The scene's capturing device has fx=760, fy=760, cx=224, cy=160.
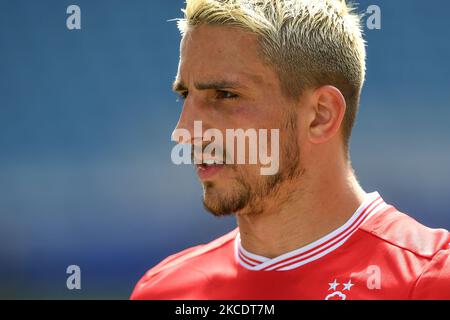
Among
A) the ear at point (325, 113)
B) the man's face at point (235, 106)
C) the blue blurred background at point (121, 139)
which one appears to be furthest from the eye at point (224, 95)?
the blue blurred background at point (121, 139)

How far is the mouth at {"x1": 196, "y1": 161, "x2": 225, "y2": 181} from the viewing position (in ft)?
6.57

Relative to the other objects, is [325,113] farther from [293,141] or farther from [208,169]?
[208,169]

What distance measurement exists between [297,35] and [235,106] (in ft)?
0.84

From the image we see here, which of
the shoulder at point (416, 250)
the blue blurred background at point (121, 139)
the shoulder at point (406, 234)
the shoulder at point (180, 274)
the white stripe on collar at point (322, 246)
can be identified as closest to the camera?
the shoulder at point (416, 250)

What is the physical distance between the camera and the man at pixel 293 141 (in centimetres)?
197

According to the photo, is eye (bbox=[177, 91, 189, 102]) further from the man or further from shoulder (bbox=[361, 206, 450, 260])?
shoulder (bbox=[361, 206, 450, 260])

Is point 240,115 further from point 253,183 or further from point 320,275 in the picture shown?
point 320,275

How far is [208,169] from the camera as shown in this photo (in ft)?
6.61

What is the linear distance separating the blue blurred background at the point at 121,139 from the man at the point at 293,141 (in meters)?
1.96

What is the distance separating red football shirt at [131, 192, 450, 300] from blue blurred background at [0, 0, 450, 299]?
191 centimetres

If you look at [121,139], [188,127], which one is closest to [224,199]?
[188,127]

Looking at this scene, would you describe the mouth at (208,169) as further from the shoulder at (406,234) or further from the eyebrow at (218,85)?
the shoulder at (406,234)
